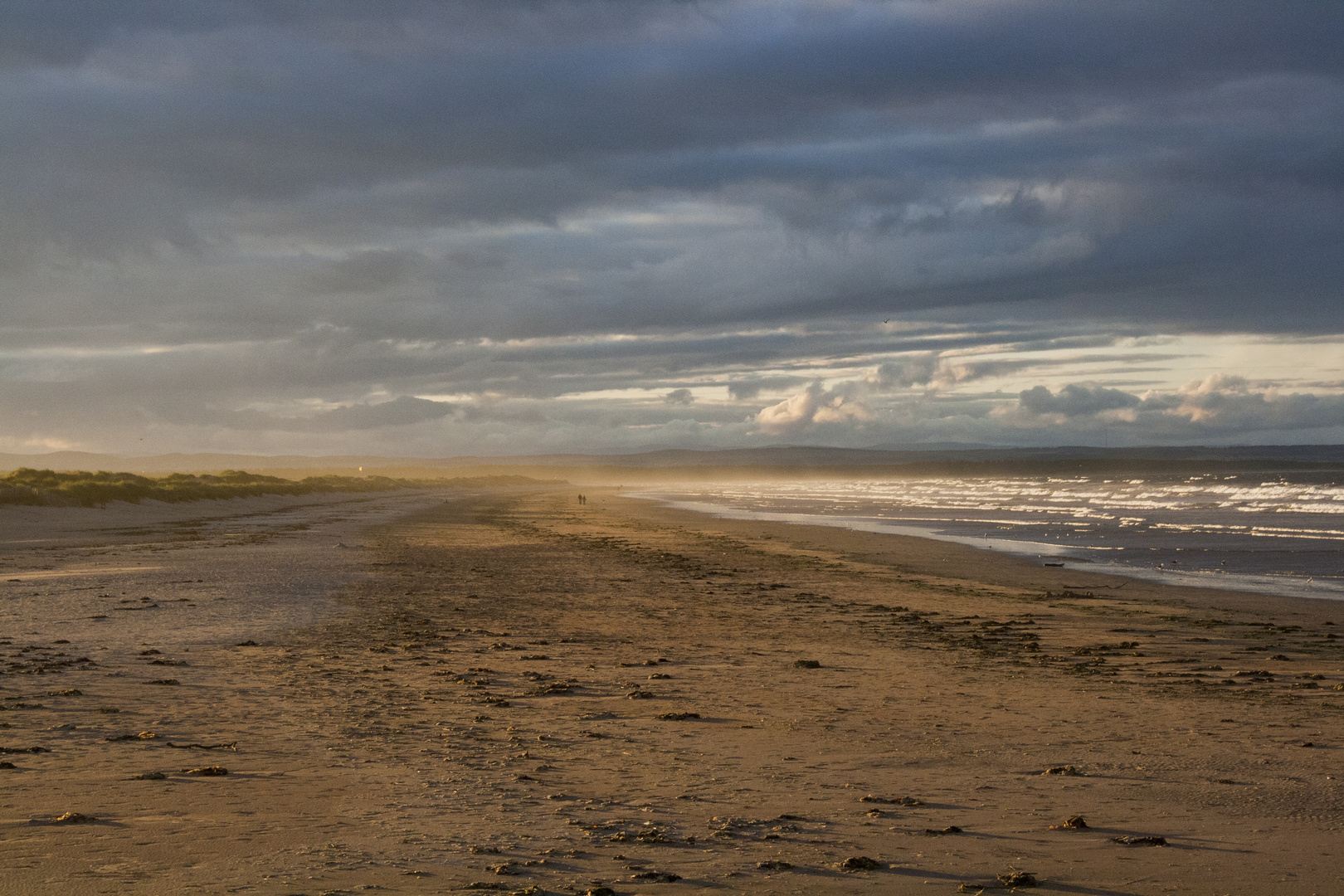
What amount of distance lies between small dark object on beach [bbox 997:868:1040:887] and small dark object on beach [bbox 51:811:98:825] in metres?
5.89

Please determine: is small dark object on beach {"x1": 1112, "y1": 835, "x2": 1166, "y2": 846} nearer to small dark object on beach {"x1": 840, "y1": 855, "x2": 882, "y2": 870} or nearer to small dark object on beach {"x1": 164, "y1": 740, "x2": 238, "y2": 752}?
small dark object on beach {"x1": 840, "y1": 855, "x2": 882, "y2": 870}

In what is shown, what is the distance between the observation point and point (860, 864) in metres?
6.21

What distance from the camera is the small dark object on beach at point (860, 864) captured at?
20.3 ft

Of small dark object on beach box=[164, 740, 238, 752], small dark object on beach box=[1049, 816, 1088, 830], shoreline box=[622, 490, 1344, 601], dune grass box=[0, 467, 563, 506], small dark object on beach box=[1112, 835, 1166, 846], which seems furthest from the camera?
dune grass box=[0, 467, 563, 506]

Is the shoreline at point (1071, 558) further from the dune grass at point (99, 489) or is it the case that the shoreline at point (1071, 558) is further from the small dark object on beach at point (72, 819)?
the dune grass at point (99, 489)

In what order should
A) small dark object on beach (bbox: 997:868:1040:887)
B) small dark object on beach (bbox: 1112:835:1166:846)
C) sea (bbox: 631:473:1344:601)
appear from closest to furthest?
small dark object on beach (bbox: 997:868:1040:887), small dark object on beach (bbox: 1112:835:1166:846), sea (bbox: 631:473:1344:601)

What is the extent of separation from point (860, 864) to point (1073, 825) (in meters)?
1.77

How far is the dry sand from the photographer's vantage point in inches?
246

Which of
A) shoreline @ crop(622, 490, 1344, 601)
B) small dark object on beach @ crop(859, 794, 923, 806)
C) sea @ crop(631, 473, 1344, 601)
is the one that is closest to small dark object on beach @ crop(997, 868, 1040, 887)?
small dark object on beach @ crop(859, 794, 923, 806)

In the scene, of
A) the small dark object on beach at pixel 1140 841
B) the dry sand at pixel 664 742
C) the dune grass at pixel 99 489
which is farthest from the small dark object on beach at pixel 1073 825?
the dune grass at pixel 99 489

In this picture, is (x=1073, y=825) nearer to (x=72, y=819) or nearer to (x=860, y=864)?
(x=860, y=864)

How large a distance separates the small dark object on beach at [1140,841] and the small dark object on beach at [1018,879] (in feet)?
3.21

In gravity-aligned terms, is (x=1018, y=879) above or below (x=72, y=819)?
below

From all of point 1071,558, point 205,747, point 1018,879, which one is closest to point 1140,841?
point 1018,879
